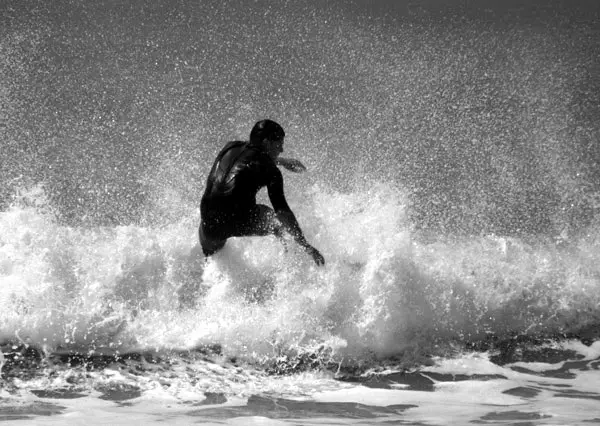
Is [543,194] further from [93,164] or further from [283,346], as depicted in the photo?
[283,346]

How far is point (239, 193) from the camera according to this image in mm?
6602

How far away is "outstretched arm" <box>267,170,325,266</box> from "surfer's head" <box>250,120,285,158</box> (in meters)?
0.44

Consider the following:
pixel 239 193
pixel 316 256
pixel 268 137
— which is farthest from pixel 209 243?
pixel 316 256

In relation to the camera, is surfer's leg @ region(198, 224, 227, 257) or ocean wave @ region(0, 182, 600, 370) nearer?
ocean wave @ region(0, 182, 600, 370)

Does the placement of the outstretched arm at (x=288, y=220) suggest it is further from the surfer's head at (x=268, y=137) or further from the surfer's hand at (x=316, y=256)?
the surfer's head at (x=268, y=137)

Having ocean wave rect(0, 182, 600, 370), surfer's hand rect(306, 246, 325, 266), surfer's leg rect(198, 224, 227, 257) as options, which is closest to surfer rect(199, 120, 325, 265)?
surfer's leg rect(198, 224, 227, 257)

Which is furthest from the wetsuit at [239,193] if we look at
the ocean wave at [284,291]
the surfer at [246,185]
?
the ocean wave at [284,291]

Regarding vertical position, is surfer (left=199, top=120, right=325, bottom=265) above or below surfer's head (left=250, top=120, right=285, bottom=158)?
below

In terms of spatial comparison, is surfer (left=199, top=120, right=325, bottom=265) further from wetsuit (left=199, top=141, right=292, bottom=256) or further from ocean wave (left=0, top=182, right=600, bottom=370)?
ocean wave (left=0, top=182, right=600, bottom=370)

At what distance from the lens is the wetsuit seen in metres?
6.50

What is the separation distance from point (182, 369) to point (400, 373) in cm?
173

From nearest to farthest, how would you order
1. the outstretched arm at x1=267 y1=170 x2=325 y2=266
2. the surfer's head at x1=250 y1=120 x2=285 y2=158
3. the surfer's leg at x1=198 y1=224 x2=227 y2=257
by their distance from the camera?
the outstretched arm at x1=267 y1=170 x2=325 y2=266, the surfer's head at x1=250 y1=120 x2=285 y2=158, the surfer's leg at x1=198 y1=224 x2=227 y2=257

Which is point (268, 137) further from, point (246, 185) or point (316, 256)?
point (316, 256)

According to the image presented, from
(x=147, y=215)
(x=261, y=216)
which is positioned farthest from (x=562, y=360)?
(x=147, y=215)
